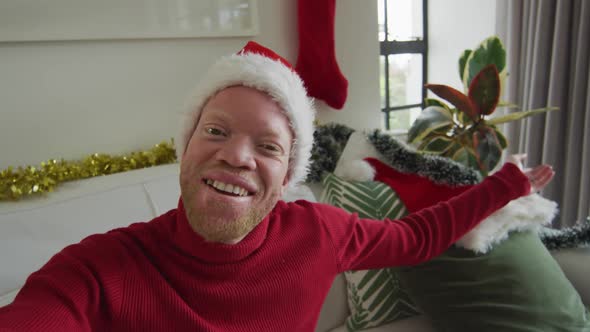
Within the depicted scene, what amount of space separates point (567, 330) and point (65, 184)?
1296mm

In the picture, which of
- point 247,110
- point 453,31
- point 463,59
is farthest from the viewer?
point 453,31

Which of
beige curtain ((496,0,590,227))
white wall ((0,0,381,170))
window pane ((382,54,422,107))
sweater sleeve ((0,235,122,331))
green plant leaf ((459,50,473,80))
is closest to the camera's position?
sweater sleeve ((0,235,122,331))

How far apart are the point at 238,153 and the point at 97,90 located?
2.57 ft

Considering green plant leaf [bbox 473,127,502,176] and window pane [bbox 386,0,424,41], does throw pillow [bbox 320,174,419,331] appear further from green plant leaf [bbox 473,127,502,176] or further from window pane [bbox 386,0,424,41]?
window pane [bbox 386,0,424,41]

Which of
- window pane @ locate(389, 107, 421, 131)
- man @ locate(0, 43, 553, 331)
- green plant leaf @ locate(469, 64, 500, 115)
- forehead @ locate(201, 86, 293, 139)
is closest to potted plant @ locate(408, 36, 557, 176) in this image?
green plant leaf @ locate(469, 64, 500, 115)

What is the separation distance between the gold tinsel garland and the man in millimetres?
403

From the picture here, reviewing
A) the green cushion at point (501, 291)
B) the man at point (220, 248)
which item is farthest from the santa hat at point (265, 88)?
the green cushion at point (501, 291)

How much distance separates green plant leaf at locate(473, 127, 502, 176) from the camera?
127 cm

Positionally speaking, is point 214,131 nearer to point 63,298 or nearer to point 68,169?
point 63,298

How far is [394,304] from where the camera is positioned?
1140mm

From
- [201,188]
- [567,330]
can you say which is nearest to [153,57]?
[201,188]

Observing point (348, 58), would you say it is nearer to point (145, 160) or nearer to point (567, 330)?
point (145, 160)

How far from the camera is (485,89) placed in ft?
4.12

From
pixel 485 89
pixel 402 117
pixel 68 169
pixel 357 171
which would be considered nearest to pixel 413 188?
pixel 357 171
